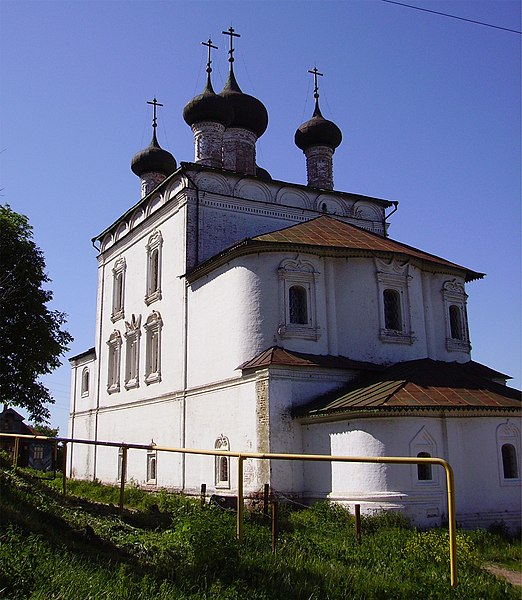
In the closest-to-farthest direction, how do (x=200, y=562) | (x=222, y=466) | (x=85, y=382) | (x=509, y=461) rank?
1. (x=200, y=562)
2. (x=509, y=461)
3. (x=222, y=466)
4. (x=85, y=382)

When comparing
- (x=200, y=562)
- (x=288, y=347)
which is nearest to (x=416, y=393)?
(x=288, y=347)

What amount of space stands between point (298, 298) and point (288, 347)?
132cm

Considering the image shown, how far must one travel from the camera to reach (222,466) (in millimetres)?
15422

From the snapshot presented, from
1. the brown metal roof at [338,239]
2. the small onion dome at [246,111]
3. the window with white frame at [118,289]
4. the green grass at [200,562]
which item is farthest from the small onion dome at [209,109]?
the green grass at [200,562]

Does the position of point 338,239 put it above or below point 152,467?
above

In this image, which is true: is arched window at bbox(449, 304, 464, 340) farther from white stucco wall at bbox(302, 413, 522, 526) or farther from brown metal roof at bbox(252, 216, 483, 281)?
white stucco wall at bbox(302, 413, 522, 526)

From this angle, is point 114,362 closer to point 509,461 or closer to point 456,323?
point 456,323

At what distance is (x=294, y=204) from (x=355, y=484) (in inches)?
385

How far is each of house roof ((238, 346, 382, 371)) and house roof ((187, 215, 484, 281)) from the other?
244 centimetres

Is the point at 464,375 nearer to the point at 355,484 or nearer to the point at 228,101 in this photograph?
the point at 355,484

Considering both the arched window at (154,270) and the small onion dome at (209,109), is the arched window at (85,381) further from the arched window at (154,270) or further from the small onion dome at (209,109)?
the small onion dome at (209,109)

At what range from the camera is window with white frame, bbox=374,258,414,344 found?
1586 cm

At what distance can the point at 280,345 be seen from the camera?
15.0 metres

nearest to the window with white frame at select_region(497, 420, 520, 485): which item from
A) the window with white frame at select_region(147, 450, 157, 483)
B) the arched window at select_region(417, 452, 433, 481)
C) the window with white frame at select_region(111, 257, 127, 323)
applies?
the arched window at select_region(417, 452, 433, 481)
